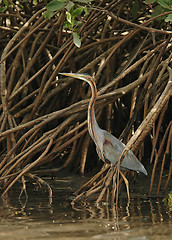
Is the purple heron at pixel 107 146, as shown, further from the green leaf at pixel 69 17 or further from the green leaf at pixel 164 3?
the green leaf at pixel 164 3

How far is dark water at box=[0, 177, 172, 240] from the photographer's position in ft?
10.9

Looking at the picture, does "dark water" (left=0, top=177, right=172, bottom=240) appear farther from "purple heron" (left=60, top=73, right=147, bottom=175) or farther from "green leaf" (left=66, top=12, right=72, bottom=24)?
"green leaf" (left=66, top=12, right=72, bottom=24)

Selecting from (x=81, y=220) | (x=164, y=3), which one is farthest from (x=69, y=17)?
(x=81, y=220)

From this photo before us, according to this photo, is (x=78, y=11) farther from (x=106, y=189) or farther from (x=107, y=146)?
(x=106, y=189)

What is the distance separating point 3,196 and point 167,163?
2.14 meters

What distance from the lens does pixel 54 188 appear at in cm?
551

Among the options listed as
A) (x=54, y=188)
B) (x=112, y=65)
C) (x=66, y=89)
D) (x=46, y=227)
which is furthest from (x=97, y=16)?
(x=46, y=227)

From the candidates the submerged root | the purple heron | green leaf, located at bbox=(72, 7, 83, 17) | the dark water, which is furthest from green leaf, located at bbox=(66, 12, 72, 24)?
the dark water

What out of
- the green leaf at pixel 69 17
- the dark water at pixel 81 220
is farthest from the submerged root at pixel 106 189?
the green leaf at pixel 69 17

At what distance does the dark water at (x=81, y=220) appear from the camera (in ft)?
Result: 10.9

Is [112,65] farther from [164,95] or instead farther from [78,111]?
[164,95]

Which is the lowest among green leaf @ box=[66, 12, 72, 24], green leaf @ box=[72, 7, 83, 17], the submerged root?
the submerged root

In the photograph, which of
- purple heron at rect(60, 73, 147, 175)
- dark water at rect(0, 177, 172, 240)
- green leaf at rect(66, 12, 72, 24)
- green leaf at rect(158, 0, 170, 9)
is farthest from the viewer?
purple heron at rect(60, 73, 147, 175)

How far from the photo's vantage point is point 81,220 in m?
3.79
